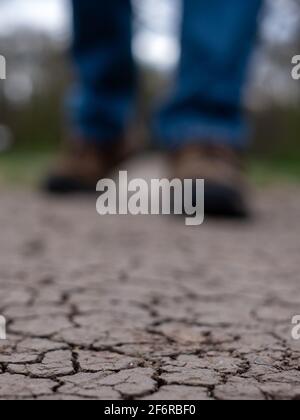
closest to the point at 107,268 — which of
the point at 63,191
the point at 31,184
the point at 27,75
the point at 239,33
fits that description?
the point at 239,33

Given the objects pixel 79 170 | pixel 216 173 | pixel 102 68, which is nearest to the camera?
pixel 216 173

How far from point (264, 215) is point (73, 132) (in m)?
0.91

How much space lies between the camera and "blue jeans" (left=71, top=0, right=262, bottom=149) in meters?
2.07

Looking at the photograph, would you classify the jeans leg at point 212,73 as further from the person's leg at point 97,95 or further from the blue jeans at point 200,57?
the person's leg at point 97,95

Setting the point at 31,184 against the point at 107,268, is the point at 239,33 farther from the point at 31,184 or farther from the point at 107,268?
the point at 31,184

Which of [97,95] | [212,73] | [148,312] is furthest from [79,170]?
[148,312]

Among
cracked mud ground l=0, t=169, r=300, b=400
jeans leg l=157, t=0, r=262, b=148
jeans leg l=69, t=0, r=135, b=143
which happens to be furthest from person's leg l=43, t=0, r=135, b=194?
cracked mud ground l=0, t=169, r=300, b=400

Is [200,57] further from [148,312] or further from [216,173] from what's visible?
[148,312]

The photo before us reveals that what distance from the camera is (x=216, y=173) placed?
2.02m

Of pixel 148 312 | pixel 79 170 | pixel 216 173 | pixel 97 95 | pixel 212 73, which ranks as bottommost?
pixel 148 312

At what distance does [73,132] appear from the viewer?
279 centimetres

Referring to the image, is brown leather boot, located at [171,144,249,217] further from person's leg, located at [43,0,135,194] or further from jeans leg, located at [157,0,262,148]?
person's leg, located at [43,0,135,194]

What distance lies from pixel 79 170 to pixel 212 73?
2.32 feet

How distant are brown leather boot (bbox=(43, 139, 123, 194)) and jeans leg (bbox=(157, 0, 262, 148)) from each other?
442 millimetres
